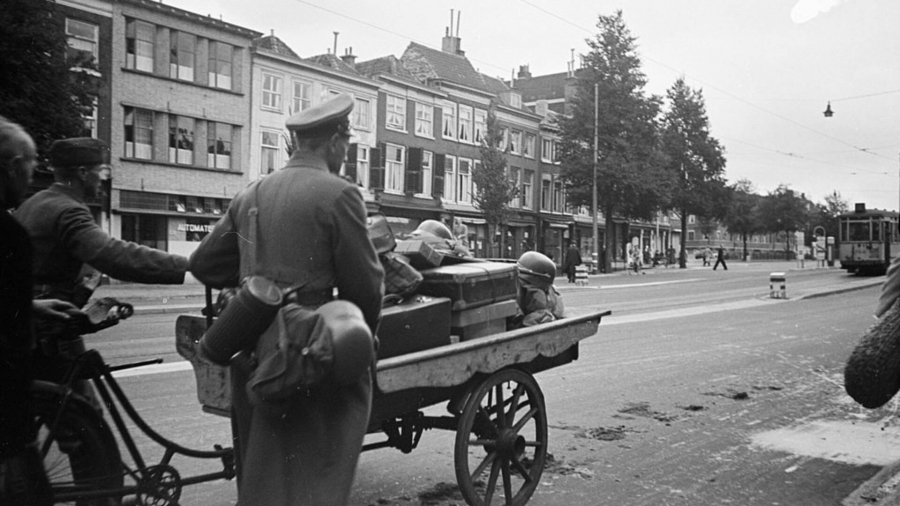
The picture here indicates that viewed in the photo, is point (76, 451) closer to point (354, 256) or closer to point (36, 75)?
point (354, 256)

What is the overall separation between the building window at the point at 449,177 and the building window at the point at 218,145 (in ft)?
47.7

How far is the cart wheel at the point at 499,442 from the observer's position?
3.93 meters

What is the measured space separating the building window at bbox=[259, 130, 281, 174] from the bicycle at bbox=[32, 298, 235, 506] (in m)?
30.2

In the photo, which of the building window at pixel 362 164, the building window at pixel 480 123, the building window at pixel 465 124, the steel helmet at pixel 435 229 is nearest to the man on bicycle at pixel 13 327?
the steel helmet at pixel 435 229

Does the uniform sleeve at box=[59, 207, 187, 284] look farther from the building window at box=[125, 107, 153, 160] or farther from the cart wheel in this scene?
the building window at box=[125, 107, 153, 160]

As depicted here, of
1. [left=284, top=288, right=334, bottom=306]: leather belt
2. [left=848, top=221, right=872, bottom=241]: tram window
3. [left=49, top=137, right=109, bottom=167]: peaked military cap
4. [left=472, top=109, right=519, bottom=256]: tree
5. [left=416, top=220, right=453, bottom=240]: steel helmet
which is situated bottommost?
[left=284, top=288, right=334, bottom=306]: leather belt

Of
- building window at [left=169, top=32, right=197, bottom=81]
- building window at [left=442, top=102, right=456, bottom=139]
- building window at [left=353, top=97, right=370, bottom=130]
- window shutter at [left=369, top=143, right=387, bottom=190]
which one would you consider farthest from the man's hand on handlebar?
building window at [left=442, top=102, right=456, bottom=139]

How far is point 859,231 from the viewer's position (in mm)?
38438

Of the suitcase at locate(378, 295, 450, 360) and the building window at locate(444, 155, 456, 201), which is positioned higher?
the building window at locate(444, 155, 456, 201)

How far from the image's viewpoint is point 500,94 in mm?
50531

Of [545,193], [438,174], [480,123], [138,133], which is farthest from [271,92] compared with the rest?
[545,193]

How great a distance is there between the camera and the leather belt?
2.66 m

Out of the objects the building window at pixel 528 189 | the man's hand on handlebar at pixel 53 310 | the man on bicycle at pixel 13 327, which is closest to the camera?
the man on bicycle at pixel 13 327

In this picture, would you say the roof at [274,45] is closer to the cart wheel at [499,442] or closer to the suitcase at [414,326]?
the cart wheel at [499,442]
